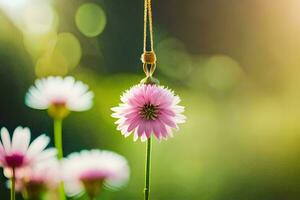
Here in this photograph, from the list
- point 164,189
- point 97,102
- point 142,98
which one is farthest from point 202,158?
point 142,98

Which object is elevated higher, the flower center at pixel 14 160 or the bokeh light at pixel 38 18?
the bokeh light at pixel 38 18

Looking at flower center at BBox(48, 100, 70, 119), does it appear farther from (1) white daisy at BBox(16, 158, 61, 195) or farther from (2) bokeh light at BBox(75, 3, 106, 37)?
(2) bokeh light at BBox(75, 3, 106, 37)

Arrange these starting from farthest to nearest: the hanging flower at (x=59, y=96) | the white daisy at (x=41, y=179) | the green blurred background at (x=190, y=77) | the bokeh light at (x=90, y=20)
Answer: the bokeh light at (x=90, y=20), the green blurred background at (x=190, y=77), the hanging flower at (x=59, y=96), the white daisy at (x=41, y=179)

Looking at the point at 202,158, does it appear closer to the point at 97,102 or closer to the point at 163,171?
the point at 163,171

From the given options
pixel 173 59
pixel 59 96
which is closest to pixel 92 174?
pixel 59 96

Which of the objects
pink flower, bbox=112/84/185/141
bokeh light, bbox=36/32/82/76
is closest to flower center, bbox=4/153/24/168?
pink flower, bbox=112/84/185/141

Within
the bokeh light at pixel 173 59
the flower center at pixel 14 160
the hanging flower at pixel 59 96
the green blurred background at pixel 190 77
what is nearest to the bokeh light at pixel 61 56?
the green blurred background at pixel 190 77

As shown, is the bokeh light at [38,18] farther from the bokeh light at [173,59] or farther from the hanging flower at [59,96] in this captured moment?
the hanging flower at [59,96]
